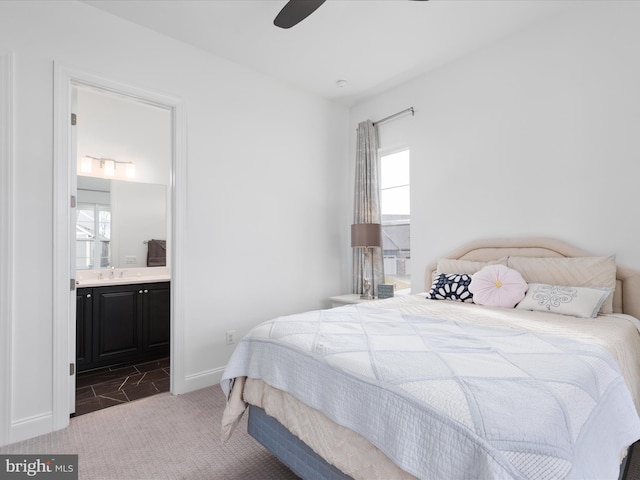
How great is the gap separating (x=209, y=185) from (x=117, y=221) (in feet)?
5.56

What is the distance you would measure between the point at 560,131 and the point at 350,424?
101 inches

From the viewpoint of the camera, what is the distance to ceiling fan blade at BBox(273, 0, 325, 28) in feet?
5.86

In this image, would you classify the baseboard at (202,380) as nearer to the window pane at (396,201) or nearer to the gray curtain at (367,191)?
the gray curtain at (367,191)

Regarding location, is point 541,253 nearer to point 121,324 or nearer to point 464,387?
point 464,387

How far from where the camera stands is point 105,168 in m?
3.83

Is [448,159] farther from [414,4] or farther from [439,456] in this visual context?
[439,456]

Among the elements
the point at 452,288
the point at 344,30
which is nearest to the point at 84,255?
the point at 344,30

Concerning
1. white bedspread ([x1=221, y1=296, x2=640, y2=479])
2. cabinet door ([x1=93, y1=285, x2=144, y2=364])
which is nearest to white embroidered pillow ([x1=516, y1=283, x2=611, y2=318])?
white bedspread ([x1=221, y1=296, x2=640, y2=479])

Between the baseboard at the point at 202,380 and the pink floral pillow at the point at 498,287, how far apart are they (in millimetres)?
2183

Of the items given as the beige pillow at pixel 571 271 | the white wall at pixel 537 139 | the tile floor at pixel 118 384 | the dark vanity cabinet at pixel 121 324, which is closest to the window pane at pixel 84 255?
the dark vanity cabinet at pixel 121 324

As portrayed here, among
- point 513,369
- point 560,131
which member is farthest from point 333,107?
point 513,369

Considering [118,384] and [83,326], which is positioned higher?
[83,326]

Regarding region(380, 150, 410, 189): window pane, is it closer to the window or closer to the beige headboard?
the window

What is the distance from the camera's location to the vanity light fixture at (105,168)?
3719 millimetres
